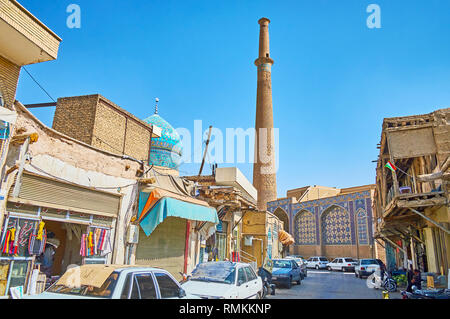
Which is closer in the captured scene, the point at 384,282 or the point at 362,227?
the point at 384,282

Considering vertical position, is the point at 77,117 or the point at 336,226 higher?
the point at 77,117

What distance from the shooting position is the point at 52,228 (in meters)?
8.84

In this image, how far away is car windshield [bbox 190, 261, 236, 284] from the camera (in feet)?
23.9

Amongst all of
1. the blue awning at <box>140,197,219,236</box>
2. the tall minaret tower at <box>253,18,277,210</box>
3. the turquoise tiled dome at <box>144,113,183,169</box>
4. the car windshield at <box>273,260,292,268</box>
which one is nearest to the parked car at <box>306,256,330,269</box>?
the tall minaret tower at <box>253,18,277,210</box>

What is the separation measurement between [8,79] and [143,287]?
5679 mm

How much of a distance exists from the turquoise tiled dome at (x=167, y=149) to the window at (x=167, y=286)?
47.0 feet

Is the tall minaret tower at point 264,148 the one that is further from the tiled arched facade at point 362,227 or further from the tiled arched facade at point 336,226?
the tiled arched facade at point 362,227

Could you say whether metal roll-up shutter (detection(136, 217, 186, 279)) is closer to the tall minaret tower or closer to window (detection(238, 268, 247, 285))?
window (detection(238, 268, 247, 285))

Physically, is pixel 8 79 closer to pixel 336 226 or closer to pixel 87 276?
pixel 87 276

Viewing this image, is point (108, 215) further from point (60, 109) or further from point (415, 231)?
point (415, 231)

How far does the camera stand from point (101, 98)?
1071 centimetres

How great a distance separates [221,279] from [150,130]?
25.9 feet

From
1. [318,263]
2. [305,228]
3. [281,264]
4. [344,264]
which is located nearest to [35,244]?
[281,264]
